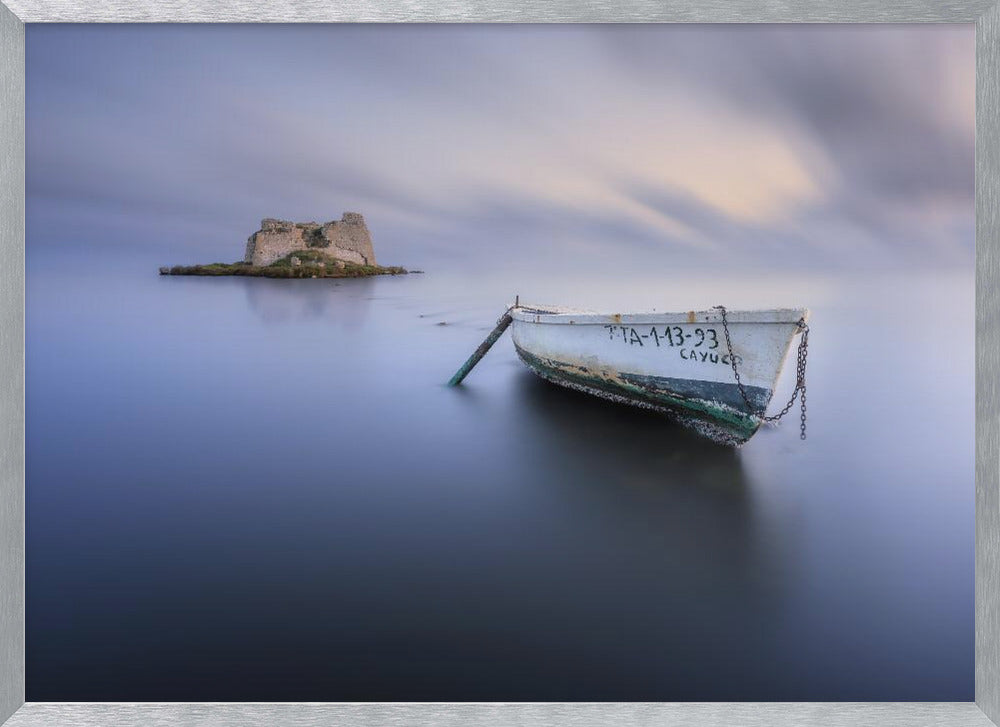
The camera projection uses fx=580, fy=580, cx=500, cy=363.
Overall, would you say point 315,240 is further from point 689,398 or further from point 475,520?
point 689,398

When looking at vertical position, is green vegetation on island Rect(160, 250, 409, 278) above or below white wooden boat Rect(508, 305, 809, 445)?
above

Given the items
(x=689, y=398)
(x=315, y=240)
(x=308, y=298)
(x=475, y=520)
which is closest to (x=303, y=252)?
(x=315, y=240)

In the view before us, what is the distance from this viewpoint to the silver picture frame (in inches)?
57.9

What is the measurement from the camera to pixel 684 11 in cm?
154

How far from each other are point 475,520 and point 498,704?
86 cm

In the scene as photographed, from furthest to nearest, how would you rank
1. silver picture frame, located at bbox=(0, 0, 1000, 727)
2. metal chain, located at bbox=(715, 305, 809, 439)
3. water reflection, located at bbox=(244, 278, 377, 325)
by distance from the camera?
water reflection, located at bbox=(244, 278, 377, 325) < metal chain, located at bbox=(715, 305, 809, 439) < silver picture frame, located at bbox=(0, 0, 1000, 727)

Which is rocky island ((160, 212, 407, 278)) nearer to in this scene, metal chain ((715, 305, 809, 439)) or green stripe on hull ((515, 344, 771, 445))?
green stripe on hull ((515, 344, 771, 445))

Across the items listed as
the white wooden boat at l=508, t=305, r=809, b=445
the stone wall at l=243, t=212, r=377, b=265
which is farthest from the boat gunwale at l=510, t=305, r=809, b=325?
the stone wall at l=243, t=212, r=377, b=265

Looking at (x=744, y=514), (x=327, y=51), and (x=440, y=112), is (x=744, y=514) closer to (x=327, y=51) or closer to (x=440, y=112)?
(x=440, y=112)

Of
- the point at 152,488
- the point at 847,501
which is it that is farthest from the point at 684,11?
the point at 152,488

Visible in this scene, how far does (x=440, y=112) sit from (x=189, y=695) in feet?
7.20

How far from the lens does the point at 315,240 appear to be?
288 cm

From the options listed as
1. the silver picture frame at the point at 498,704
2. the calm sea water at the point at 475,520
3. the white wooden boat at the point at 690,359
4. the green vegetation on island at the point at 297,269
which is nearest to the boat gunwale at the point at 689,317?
the white wooden boat at the point at 690,359

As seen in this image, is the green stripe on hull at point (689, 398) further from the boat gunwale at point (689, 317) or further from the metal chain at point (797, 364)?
the boat gunwale at point (689, 317)
